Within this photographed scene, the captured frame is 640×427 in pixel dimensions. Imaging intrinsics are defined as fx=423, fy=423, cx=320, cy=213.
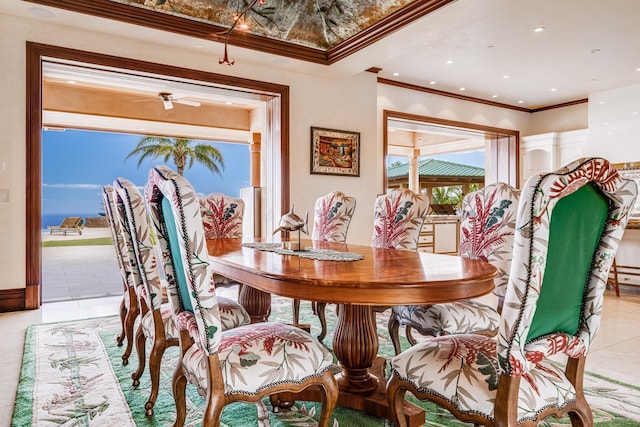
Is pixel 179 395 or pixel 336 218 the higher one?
pixel 336 218

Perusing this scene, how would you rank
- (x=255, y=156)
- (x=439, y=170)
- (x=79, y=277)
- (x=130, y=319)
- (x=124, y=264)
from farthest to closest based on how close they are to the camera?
(x=439, y=170)
(x=255, y=156)
(x=79, y=277)
(x=130, y=319)
(x=124, y=264)

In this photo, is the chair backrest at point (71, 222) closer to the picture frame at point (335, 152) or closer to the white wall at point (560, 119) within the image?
the picture frame at point (335, 152)

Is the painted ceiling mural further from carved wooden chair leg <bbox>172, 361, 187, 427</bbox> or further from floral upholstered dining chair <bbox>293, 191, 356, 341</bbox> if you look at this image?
carved wooden chair leg <bbox>172, 361, 187, 427</bbox>

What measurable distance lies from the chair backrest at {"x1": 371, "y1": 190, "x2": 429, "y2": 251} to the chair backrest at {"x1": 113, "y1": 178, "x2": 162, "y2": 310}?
4.91ft

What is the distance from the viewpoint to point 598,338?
3.08 metres

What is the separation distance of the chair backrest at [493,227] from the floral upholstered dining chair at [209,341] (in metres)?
1.13

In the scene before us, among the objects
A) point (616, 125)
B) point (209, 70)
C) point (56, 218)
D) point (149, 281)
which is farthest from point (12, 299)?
point (56, 218)

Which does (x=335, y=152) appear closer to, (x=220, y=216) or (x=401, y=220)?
(x=220, y=216)

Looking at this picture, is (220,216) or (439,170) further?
(439,170)

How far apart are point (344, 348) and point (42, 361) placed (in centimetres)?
188

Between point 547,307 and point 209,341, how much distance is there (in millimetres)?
926

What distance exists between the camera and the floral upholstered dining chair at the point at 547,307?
100 centimetres

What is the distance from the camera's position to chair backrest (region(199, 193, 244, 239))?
3479 millimetres

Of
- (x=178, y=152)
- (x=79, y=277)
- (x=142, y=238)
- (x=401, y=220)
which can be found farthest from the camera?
(x=178, y=152)
